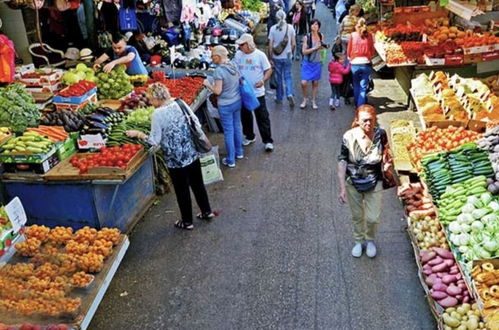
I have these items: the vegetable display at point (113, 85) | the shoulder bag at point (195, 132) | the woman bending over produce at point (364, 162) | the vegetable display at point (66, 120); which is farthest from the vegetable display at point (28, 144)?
the woman bending over produce at point (364, 162)

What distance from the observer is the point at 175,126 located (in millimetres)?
5500

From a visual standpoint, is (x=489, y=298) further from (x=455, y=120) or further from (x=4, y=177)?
(x=4, y=177)

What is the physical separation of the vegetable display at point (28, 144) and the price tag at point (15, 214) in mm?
794

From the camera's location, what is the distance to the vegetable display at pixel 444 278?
4.28 metres

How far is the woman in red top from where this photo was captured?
8.79m

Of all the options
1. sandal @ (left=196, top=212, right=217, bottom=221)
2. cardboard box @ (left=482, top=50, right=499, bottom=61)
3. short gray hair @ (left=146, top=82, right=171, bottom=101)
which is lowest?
sandal @ (left=196, top=212, right=217, bottom=221)

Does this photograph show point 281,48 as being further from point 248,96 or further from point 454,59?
point 454,59

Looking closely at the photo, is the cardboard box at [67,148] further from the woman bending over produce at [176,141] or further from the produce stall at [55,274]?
the produce stall at [55,274]

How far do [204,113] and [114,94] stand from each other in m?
1.94

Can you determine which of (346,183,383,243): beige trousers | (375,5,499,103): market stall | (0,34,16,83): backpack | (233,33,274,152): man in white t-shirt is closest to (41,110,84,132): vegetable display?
(0,34,16,83): backpack

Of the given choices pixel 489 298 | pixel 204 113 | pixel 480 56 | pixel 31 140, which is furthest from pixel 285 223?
pixel 480 56

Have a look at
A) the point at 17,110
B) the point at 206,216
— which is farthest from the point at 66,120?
the point at 206,216

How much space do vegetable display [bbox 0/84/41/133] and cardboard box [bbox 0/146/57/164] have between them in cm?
67

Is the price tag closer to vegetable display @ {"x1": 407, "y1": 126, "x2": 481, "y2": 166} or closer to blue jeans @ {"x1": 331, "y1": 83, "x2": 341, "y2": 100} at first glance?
vegetable display @ {"x1": 407, "y1": 126, "x2": 481, "y2": 166}
